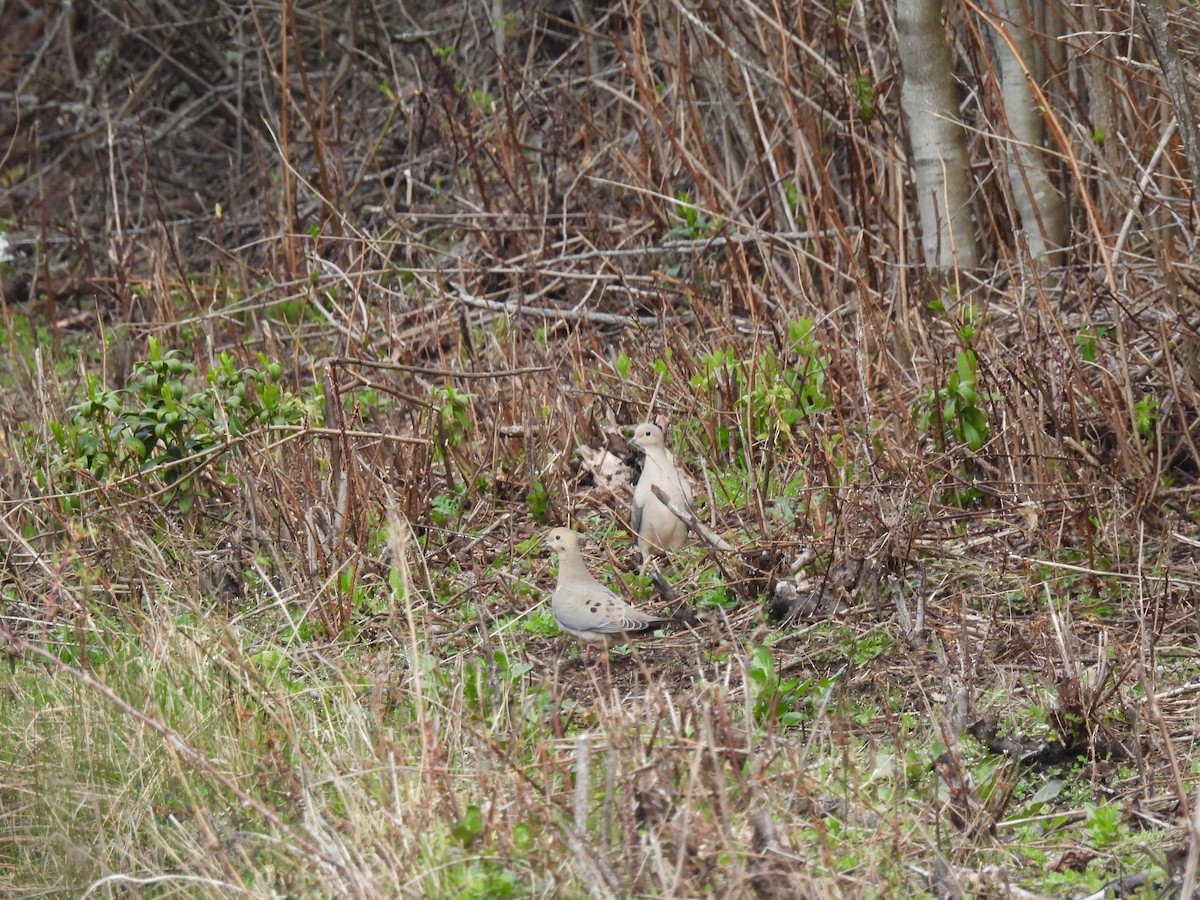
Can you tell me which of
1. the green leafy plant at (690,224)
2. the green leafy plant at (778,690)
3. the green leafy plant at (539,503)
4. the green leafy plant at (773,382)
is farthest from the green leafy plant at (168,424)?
the green leafy plant at (690,224)

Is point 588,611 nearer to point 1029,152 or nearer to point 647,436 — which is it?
point 647,436

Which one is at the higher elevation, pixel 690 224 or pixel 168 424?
pixel 690 224

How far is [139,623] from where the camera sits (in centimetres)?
463

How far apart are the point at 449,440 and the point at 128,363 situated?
281 cm

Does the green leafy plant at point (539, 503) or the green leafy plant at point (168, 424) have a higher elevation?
the green leafy plant at point (168, 424)

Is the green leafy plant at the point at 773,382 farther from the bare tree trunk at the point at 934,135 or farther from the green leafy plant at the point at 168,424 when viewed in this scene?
the green leafy plant at the point at 168,424

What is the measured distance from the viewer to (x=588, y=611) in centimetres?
436

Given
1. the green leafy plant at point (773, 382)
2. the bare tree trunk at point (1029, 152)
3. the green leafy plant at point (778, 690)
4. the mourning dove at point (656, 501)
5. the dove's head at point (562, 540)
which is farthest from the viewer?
the bare tree trunk at point (1029, 152)

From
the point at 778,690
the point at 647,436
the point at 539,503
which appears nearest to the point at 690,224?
the point at 539,503

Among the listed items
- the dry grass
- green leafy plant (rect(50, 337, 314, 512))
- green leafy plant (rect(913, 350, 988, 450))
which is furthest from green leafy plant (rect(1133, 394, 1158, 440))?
green leafy plant (rect(50, 337, 314, 512))

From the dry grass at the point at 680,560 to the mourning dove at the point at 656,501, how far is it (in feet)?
0.73

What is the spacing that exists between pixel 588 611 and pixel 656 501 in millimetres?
788

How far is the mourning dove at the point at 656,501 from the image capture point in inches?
198

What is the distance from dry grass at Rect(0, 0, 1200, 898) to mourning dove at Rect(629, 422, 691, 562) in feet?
0.73
